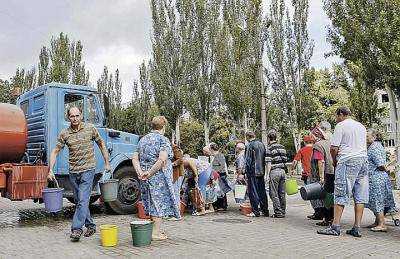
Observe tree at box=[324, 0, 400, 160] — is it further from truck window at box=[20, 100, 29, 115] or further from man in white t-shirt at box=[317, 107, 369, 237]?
truck window at box=[20, 100, 29, 115]

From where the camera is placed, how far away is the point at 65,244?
6.66m

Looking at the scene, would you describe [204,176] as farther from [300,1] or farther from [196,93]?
[300,1]

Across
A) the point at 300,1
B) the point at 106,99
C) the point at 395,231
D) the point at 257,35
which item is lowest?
the point at 395,231

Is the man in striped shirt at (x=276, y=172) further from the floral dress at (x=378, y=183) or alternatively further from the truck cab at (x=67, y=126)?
the truck cab at (x=67, y=126)

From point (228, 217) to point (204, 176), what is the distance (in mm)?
1075

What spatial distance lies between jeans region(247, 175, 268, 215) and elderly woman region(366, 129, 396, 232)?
2354 mm

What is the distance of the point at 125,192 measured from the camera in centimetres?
1045

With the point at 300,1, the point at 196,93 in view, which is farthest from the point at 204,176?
the point at 300,1

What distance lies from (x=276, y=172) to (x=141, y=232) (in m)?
3.84

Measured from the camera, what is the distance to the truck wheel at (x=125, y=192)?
33.9ft

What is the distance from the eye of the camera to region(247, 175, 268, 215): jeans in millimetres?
9516

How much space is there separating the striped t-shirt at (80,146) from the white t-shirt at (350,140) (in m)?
3.81

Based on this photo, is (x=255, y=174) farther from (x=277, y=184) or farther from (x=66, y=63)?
(x=66, y=63)

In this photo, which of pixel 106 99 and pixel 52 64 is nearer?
pixel 106 99
